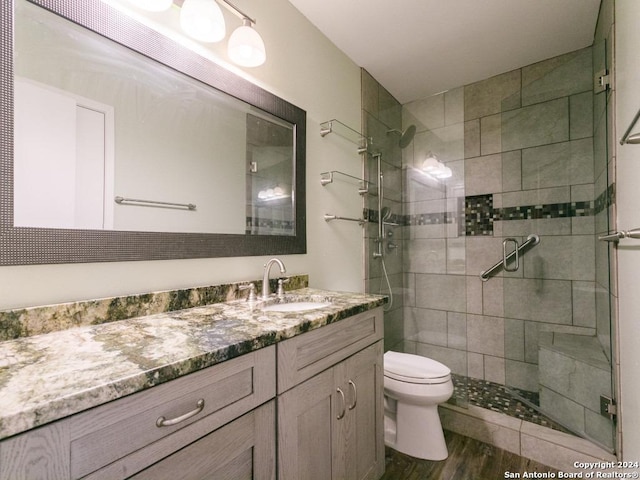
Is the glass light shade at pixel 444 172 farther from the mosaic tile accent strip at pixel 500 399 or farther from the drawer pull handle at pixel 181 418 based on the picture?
the drawer pull handle at pixel 181 418

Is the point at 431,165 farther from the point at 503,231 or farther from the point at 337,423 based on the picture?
the point at 337,423

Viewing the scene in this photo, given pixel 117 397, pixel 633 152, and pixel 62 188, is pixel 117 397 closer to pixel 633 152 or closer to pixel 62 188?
pixel 62 188

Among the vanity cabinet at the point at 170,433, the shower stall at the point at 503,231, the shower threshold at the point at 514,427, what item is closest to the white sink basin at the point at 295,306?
the vanity cabinet at the point at 170,433

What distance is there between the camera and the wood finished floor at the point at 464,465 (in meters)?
1.58

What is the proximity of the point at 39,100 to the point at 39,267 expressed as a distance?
491mm

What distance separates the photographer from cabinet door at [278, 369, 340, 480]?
36.7 inches

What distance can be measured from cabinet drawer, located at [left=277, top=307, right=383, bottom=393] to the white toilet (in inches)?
19.2

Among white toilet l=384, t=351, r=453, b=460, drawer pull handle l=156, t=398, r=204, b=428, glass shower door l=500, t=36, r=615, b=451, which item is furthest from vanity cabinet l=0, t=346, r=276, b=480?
glass shower door l=500, t=36, r=615, b=451

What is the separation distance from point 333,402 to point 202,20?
1.54 m

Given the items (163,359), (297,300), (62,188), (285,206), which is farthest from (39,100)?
(297,300)

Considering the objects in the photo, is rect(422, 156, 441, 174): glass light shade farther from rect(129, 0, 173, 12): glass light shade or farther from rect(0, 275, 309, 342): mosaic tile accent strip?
rect(129, 0, 173, 12): glass light shade

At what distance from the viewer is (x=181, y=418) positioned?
0.67 m

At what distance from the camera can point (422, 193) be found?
2570 millimetres

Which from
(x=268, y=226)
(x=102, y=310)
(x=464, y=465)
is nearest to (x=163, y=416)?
(x=102, y=310)
